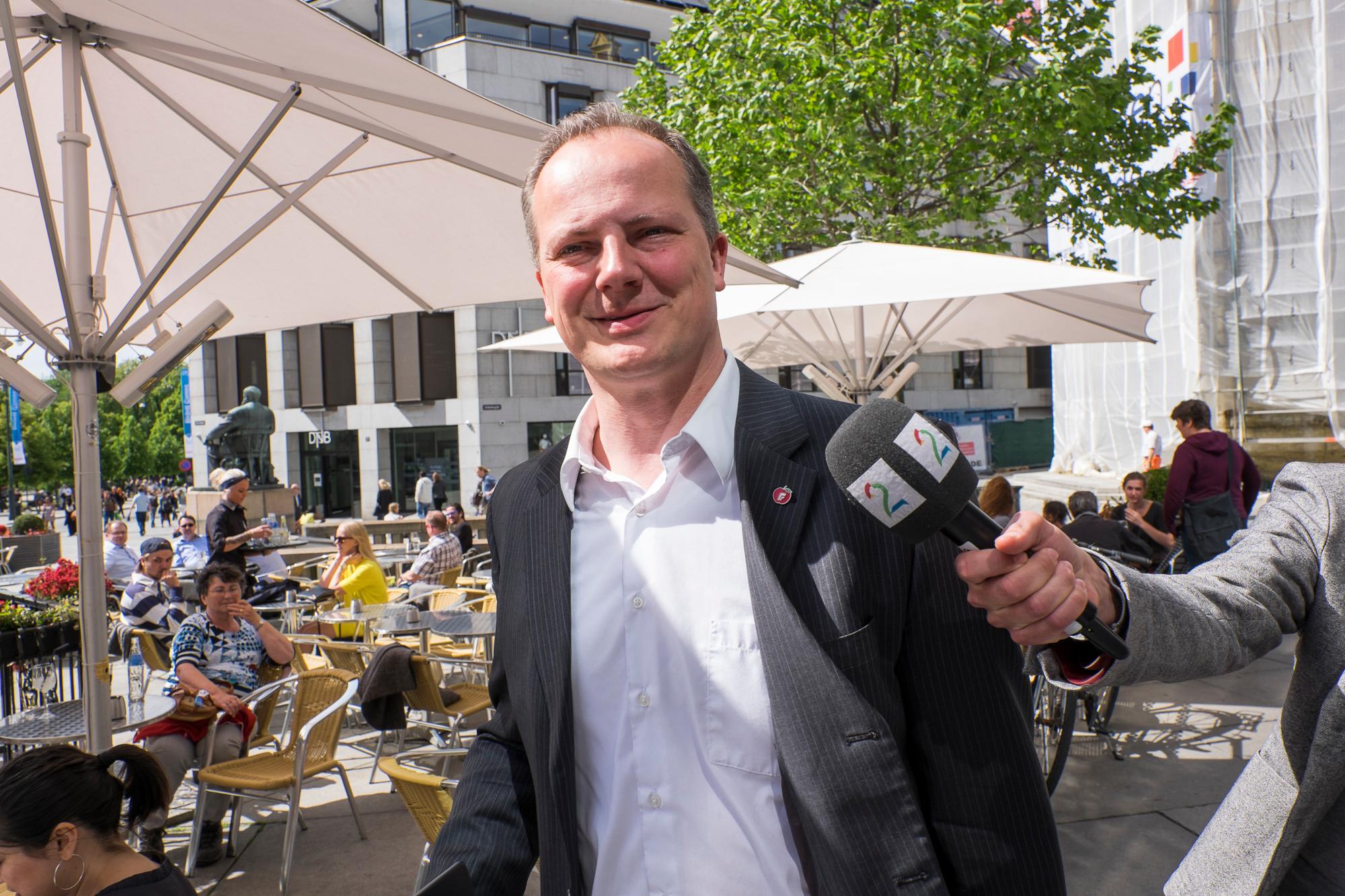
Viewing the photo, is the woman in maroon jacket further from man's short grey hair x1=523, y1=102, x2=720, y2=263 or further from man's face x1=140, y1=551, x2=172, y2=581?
man's face x1=140, y1=551, x2=172, y2=581

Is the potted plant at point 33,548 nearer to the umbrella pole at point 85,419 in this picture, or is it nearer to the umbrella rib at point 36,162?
the umbrella pole at point 85,419

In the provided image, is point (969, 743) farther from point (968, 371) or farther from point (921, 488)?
point (968, 371)

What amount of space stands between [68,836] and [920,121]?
1205 centimetres

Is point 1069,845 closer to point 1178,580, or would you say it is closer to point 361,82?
point 1178,580

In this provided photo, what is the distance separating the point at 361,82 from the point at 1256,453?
16.2 m

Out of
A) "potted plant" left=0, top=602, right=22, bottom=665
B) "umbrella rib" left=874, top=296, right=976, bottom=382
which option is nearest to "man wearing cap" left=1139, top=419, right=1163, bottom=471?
"umbrella rib" left=874, top=296, right=976, bottom=382

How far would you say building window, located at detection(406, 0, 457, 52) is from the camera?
101 ft

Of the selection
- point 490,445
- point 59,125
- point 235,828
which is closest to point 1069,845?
point 235,828

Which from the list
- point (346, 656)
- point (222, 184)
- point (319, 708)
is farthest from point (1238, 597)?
point (346, 656)

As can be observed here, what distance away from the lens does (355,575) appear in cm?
877

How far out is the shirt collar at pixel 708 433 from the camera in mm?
1682

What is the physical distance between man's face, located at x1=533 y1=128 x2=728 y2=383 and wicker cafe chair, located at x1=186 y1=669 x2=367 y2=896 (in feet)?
13.6

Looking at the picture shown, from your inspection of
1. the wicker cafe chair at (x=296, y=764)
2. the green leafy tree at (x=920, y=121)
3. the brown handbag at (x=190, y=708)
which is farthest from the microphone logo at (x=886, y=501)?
the green leafy tree at (x=920, y=121)

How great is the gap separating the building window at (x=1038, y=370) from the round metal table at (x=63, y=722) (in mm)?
40966
